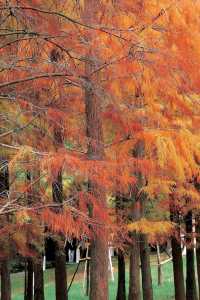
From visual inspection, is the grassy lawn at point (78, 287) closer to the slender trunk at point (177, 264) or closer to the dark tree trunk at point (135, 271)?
the slender trunk at point (177, 264)

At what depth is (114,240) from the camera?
1385 cm

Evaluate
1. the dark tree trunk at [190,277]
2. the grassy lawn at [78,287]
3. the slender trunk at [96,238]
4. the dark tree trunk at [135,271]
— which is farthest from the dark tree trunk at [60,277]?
the grassy lawn at [78,287]

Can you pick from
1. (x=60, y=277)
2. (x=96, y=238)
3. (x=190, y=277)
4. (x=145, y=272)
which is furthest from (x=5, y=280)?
(x=96, y=238)

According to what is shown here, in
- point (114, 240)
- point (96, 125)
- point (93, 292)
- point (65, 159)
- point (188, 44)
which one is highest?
point (188, 44)

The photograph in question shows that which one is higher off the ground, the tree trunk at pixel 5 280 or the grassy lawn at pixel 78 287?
the tree trunk at pixel 5 280

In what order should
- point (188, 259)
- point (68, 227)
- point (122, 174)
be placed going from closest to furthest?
point (68, 227), point (122, 174), point (188, 259)

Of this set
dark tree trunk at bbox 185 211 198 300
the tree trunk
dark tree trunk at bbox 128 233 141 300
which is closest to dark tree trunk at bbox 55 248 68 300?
dark tree trunk at bbox 128 233 141 300

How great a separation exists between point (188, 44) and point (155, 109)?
5.22 ft

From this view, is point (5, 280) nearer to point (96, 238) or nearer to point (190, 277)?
point (190, 277)

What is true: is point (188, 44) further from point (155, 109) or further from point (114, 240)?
point (114, 240)

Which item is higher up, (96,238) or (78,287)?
(96,238)

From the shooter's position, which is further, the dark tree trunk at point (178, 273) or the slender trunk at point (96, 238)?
the dark tree trunk at point (178, 273)

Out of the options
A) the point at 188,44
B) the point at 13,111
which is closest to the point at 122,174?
the point at 13,111

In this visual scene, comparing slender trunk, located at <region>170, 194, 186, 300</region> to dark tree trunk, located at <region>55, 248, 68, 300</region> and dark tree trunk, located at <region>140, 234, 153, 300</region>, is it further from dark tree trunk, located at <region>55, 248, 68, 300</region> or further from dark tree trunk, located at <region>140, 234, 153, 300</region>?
dark tree trunk, located at <region>55, 248, 68, 300</region>
